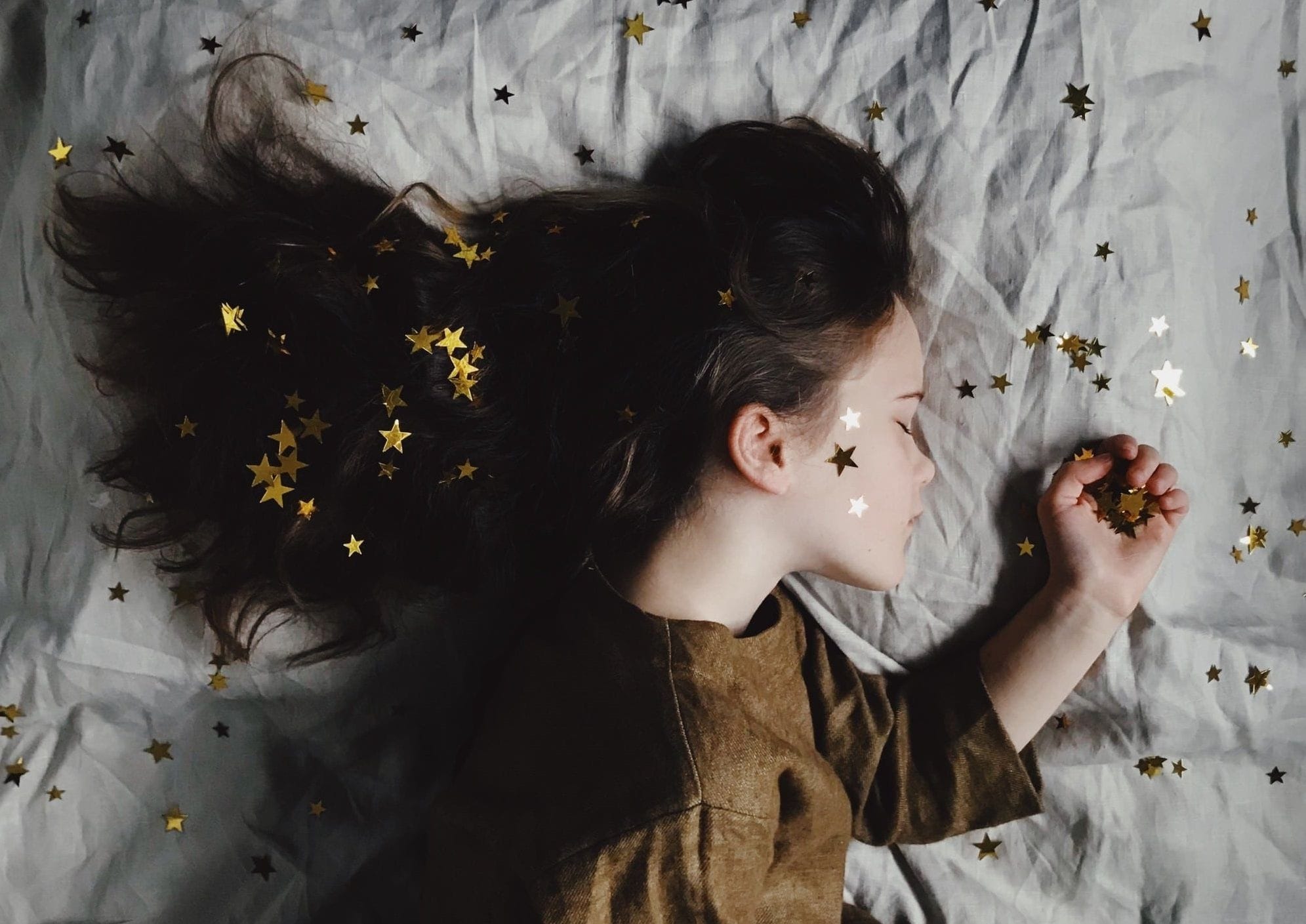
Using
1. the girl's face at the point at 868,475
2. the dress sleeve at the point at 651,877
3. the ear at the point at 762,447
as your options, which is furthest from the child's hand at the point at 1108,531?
the dress sleeve at the point at 651,877

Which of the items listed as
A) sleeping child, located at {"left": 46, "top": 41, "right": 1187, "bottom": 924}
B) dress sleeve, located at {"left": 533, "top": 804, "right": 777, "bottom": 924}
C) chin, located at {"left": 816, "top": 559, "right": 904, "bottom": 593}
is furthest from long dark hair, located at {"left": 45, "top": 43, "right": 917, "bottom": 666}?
dress sleeve, located at {"left": 533, "top": 804, "right": 777, "bottom": 924}

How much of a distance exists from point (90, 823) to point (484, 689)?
39 centimetres

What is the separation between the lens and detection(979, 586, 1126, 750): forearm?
0.81 meters

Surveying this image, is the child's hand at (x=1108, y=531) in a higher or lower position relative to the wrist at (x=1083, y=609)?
higher

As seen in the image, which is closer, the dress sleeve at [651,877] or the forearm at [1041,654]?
the dress sleeve at [651,877]

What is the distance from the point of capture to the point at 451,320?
786 millimetres

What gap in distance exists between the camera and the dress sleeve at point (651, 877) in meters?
0.69

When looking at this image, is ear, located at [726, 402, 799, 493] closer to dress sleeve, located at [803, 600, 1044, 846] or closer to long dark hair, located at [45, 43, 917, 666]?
long dark hair, located at [45, 43, 917, 666]

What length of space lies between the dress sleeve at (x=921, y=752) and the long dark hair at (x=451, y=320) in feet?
0.81

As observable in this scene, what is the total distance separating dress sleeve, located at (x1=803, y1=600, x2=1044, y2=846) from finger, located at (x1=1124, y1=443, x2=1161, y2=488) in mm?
211

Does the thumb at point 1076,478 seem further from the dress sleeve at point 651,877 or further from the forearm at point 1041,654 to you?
the dress sleeve at point 651,877

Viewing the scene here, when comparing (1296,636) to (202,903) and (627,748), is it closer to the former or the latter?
(627,748)

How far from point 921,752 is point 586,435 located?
0.44 metres

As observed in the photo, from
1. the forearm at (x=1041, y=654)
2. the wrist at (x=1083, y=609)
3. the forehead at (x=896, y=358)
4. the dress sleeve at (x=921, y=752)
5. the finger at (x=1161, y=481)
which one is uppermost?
the forehead at (x=896, y=358)
